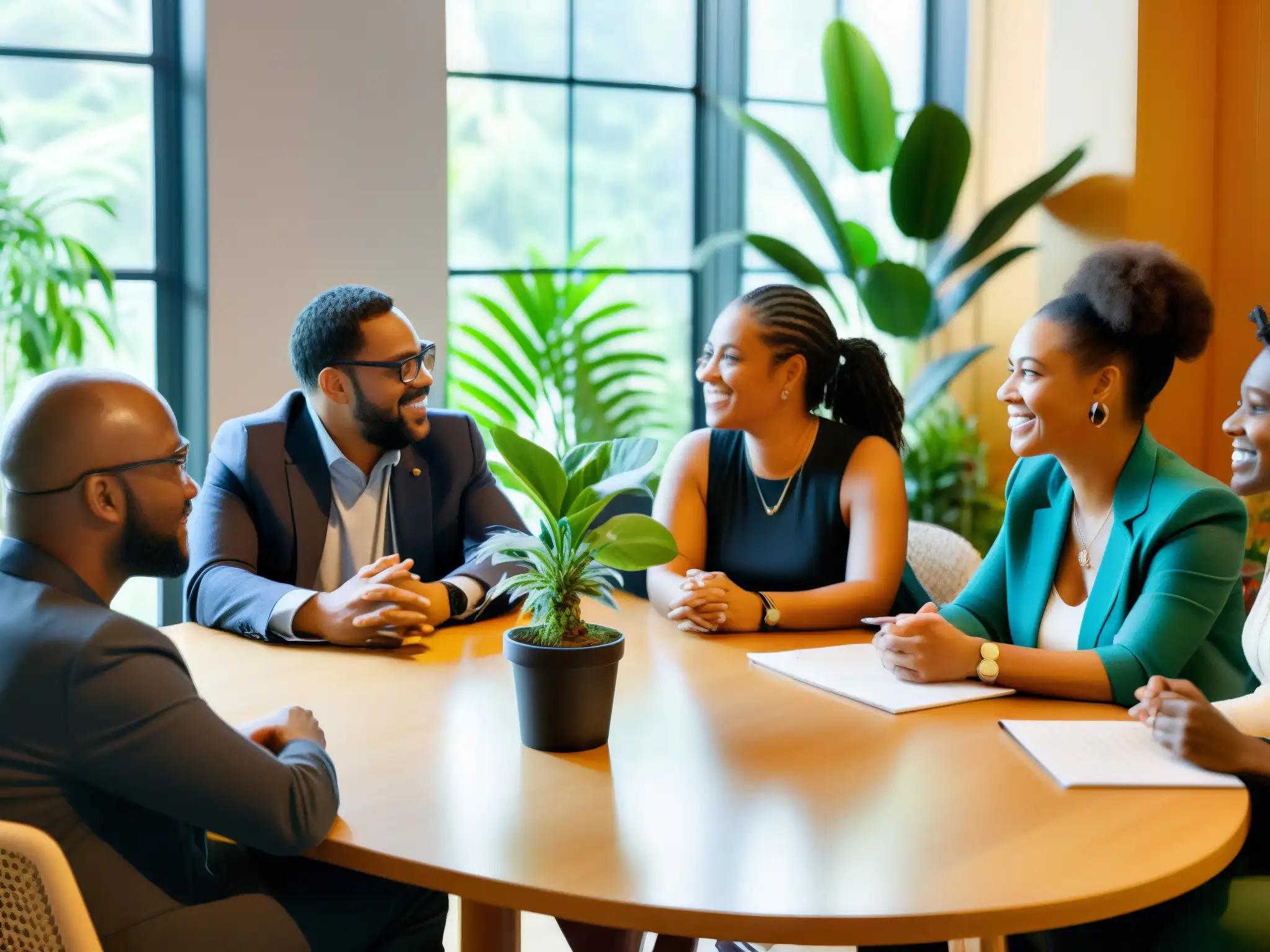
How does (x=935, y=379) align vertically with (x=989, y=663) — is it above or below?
above

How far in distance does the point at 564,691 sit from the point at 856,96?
3.24 m

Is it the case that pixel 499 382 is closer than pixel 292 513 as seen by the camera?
No

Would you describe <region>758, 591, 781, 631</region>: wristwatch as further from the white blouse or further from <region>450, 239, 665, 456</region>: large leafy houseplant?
<region>450, 239, 665, 456</region>: large leafy houseplant

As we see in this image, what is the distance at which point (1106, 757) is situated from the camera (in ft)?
4.96

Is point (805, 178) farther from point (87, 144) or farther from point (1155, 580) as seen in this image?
point (1155, 580)

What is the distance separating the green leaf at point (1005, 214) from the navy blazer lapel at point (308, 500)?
264 centimetres

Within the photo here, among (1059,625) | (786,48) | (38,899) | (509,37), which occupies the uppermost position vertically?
(786,48)

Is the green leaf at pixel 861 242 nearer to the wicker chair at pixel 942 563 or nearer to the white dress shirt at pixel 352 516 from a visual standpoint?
the wicker chair at pixel 942 563

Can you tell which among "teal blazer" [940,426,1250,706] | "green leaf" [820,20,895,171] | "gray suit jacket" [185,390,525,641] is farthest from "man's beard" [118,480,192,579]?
"green leaf" [820,20,895,171]

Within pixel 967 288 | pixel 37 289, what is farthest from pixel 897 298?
pixel 37 289


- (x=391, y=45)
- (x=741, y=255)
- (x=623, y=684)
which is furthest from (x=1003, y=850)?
(x=741, y=255)

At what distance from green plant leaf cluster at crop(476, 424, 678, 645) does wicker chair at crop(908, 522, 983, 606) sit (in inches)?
55.2

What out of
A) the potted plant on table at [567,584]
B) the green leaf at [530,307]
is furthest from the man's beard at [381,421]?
the green leaf at [530,307]

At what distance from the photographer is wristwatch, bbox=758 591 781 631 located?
2199 mm
